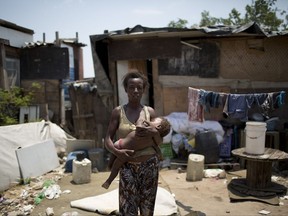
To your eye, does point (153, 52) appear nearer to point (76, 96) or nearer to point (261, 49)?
point (261, 49)

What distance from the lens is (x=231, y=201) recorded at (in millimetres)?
5219

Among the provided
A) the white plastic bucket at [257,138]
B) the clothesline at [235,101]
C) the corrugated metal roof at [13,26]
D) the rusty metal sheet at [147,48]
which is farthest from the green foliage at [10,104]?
the white plastic bucket at [257,138]

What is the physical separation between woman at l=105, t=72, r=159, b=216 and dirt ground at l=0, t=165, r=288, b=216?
2.08 metres

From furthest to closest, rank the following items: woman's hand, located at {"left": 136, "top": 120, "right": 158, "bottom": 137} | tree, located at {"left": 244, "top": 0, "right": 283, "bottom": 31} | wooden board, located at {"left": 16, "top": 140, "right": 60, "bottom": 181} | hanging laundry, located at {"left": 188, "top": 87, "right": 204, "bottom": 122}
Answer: tree, located at {"left": 244, "top": 0, "right": 283, "bottom": 31}
hanging laundry, located at {"left": 188, "top": 87, "right": 204, "bottom": 122}
wooden board, located at {"left": 16, "top": 140, "right": 60, "bottom": 181}
woman's hand, located at {"left": 136, "top": 120, "right": 158, "bottom": 137}

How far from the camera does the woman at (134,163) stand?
2666 millimetres

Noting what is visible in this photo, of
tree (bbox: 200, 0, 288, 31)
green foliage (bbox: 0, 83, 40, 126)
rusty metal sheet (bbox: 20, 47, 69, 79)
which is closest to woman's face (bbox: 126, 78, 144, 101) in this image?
green foliage (bbox: 0, 83, 40, 126)

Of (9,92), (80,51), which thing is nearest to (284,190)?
(9,92)

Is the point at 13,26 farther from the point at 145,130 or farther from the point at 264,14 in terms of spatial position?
the point at 264,14

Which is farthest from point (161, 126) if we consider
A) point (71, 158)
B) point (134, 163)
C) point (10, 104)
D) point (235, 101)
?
point (10, 104)

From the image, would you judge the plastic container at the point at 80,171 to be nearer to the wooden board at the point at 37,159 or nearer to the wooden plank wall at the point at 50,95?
the wooden board at the point at 37,159

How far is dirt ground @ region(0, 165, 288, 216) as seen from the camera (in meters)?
4.75

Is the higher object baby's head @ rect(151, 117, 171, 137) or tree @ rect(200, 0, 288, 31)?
tree @ rect(200, 0, 288, 31)

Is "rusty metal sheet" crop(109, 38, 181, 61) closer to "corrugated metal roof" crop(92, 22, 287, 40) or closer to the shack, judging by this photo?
the shack

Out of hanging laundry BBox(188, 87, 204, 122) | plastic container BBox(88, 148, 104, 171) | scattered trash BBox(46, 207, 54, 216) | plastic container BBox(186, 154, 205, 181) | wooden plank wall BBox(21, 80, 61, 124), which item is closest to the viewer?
scattered trash BBox(46, 207, 54, 216)
